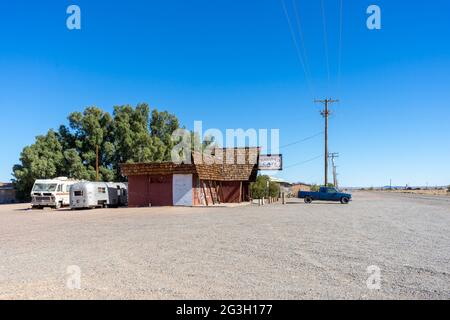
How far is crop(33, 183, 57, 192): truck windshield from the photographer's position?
3329cm

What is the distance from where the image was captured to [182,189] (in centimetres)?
3247

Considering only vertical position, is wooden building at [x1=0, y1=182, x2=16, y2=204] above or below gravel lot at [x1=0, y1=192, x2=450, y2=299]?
below

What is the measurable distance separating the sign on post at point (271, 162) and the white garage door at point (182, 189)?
1420 cm

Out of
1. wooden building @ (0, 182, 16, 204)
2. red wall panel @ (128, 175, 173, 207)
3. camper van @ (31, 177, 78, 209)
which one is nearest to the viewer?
camper van @ (31, 177, 78, 209)

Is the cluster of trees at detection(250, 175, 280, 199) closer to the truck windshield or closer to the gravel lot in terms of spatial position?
the truck windshield

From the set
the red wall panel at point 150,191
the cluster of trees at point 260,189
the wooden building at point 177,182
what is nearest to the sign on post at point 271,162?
the cluster of trees at point 260,189

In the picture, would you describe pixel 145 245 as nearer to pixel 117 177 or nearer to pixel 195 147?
pixel 117 177

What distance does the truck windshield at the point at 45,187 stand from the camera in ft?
109

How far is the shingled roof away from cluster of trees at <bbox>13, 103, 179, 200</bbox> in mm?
15791

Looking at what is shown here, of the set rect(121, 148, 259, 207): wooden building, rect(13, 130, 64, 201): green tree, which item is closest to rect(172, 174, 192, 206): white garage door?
rect(121, 148, 259, 207): wooden building

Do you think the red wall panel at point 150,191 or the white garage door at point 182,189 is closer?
the white garage door at point 182,189

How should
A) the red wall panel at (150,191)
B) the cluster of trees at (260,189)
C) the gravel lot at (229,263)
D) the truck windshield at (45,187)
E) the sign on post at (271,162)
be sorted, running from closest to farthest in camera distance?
the gravel lot at (229,263) → the red wall panel at (150,191) → the truck windshield at (45,187) → the sign on post at (271,162) → the cluster of trees at (260,189)

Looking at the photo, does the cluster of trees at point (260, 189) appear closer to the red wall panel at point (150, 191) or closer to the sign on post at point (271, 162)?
the sign on post at point (271, 162)
